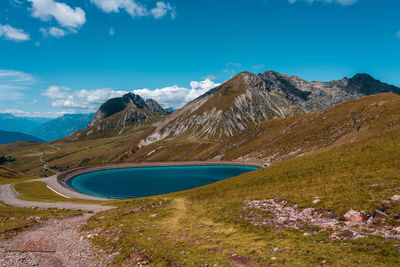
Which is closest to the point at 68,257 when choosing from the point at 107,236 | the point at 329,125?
the point at 107,236

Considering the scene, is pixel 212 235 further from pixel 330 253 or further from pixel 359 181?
pixel 359 181

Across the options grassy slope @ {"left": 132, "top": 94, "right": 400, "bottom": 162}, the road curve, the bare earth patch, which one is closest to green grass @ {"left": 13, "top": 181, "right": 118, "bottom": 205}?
the road curve

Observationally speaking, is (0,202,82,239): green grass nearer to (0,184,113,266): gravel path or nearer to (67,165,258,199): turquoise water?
(0,184,113,266): gravel path

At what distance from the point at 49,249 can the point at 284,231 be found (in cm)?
2511

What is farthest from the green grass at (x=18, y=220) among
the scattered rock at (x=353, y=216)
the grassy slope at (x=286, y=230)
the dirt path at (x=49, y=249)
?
the scattered rock at (x=353, y=216)

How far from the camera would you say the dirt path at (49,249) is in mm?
20250

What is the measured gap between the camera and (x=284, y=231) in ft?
54.5

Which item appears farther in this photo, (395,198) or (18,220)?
(18,220)

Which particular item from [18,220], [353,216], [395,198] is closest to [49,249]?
[18,220]

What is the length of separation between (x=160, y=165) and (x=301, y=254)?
16424 centimetres

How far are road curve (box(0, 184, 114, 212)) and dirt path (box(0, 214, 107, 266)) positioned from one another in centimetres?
1466

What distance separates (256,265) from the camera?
1279 cm

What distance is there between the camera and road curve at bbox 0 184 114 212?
145ft

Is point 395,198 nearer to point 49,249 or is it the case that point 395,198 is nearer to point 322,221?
point 322,221
